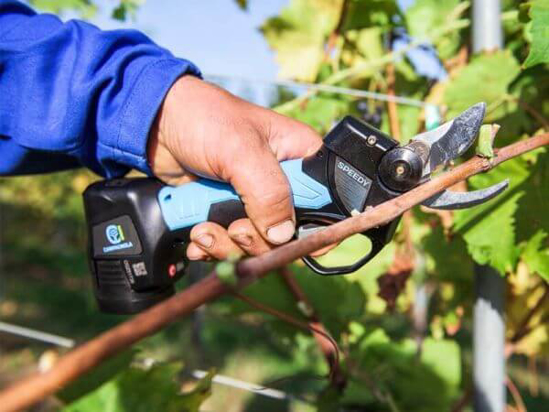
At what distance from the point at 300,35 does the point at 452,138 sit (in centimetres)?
116

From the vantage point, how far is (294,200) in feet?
3.33

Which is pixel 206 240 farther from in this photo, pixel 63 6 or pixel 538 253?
pixel 63 6

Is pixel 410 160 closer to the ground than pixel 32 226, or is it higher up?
higher up

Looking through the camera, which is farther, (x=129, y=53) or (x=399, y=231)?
(x=399, y=231)

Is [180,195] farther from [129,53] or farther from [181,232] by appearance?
[129,53]

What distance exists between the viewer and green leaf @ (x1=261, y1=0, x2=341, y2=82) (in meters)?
1.85

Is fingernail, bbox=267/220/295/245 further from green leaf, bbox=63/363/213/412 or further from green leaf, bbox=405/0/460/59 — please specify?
green leaf, bbox=405/0/460/59

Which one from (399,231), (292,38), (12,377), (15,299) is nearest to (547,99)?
(399,231)

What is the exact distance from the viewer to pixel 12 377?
4000mm

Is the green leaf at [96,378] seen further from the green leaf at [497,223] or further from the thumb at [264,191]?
the green leaf at [497,223]

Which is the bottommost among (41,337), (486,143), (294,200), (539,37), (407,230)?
(41,337)

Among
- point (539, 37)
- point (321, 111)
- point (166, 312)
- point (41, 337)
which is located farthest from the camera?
point (41, 337)

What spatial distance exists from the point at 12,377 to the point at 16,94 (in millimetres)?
3293

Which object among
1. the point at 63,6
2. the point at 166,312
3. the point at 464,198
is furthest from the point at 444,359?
the point at 63,6
